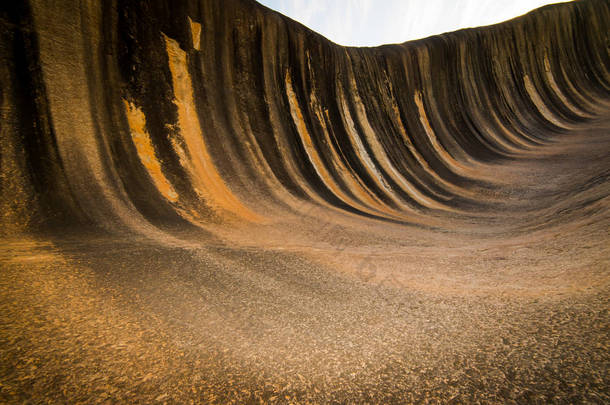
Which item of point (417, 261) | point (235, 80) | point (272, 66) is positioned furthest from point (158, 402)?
point (272, 66)

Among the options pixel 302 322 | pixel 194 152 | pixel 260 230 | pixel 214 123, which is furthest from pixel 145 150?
pixel 302 322

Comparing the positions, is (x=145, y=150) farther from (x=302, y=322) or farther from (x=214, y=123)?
(x=302, y=322)

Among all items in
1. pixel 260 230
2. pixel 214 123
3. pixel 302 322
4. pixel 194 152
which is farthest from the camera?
pixel 214 123

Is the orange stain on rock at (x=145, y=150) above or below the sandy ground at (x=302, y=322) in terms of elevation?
above

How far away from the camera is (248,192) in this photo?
125 inches

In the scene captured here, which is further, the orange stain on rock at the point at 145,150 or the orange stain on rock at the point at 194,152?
the orange stain on rock at the point at 194,152

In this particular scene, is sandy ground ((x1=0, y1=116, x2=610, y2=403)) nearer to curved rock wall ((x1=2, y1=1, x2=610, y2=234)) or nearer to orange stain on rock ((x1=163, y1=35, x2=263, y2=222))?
curved rock wall ((x1=2, y1=1, x2=610, y2=234))

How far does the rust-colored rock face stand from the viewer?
69cm

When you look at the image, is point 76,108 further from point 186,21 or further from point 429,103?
point 429,103

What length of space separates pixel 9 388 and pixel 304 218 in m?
2.37

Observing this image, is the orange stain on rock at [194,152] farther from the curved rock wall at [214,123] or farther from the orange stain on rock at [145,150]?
the orange stain on rock at [145,150]

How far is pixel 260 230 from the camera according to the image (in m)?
2.43

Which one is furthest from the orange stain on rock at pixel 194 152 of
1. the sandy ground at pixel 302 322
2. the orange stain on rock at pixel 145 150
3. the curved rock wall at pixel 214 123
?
the sandy ground at pixel 302 322

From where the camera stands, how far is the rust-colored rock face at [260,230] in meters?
0.69
